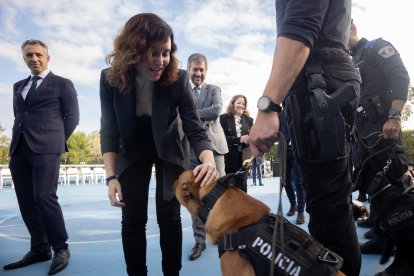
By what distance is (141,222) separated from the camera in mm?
1904

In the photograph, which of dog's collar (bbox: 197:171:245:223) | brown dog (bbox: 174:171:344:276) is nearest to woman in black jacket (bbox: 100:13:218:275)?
dog's collar (bbox: 197:171:245:223)

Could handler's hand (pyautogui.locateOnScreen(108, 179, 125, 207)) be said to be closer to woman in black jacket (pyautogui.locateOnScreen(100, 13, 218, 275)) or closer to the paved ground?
woman in black jacket (pyautogui.locateOnScreen(100, 13, 218, 275))

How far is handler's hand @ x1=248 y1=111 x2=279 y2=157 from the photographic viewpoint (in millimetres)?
1214

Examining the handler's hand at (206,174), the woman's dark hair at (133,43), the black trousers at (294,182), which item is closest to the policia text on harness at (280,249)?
the handler's hand at (206,174)

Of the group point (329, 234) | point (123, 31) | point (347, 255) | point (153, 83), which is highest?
point (123, 31)

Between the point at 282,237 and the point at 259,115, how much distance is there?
19.1 inches

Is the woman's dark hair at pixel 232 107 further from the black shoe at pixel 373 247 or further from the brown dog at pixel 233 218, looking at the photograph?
the brown dog at pixel 233 218

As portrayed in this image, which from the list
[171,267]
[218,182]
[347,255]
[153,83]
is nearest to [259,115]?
[218,182]

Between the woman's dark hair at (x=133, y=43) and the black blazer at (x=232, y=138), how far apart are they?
2386 mm

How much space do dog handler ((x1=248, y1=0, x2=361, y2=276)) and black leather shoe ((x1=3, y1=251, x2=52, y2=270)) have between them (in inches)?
102

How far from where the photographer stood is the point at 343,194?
1419 millimetres

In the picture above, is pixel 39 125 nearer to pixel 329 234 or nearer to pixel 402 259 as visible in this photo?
pixel 329 234

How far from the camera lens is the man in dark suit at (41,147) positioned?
9.05ft

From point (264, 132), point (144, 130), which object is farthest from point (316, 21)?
point (144, 130)
